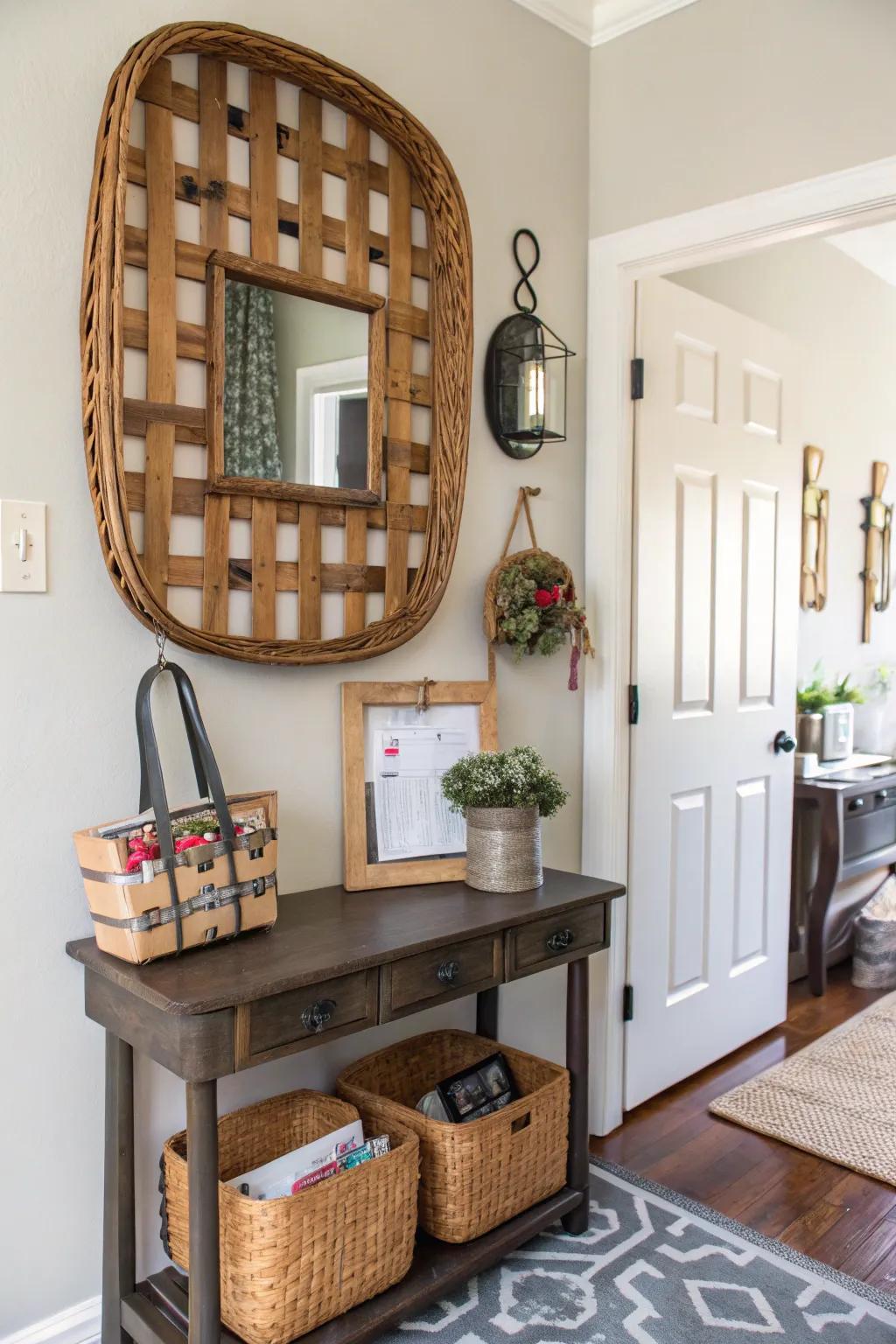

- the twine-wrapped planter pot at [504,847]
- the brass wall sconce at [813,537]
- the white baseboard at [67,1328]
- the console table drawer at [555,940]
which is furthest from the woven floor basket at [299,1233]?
the brass wall sconce at [813,537]

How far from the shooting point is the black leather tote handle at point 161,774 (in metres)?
1.52

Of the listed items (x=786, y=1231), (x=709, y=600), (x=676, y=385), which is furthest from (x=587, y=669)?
(x=786, y=1231)

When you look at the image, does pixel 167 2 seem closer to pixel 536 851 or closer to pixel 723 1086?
pixel 536 851

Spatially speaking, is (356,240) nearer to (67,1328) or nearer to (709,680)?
(709,680)

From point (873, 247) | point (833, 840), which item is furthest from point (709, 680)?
point (873, 247)

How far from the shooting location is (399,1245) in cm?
173

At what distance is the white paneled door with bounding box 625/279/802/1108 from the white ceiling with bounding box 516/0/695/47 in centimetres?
58

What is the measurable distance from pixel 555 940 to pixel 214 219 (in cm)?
145

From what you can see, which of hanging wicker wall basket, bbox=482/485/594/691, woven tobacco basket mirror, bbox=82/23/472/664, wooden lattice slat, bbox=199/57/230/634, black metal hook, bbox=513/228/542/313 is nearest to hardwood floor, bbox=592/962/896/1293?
hanging wicker wall basket, bbox=482/485/594/691

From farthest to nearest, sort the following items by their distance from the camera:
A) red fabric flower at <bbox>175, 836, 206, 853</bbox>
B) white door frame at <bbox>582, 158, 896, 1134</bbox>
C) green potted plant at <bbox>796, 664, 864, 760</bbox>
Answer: green potted plant at <bbox>796, 664, 864, 760</bbox>
white door frame at <bbox>582, 158, 896, 1134</bbox>
red fabric flower at <bbox>175, 836, 206, 853</bbox>

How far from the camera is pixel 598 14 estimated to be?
96.9 inches

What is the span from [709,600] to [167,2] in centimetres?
191

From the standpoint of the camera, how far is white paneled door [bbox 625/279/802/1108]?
267cm

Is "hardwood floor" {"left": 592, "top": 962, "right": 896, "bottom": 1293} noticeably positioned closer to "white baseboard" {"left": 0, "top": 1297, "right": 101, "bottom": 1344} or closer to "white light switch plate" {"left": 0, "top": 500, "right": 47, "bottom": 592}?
"white baseboard" {"left": 0, "top": 1297, "right": 101, "bottom": 1344}
